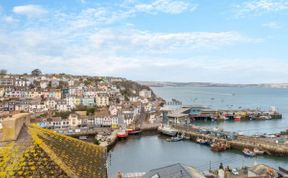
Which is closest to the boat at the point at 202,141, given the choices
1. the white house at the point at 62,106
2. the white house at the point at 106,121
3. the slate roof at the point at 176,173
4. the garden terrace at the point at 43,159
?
the white house at the point at 106,121

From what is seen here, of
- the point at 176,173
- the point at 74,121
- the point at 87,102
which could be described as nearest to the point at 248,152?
the point at 176,173

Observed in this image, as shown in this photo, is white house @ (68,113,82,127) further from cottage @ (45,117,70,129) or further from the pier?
the pier

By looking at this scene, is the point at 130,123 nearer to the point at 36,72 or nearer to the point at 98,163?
the point at 98,163

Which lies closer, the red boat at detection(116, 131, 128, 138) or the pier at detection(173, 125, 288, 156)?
the pier at detection(173, 125, 288, 156)

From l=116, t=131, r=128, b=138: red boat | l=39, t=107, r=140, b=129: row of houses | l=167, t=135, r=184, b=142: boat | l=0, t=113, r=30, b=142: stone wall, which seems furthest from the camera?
l=39, t=107, r=140, b=129: row of houses

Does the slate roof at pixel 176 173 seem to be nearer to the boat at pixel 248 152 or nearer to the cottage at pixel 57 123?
the boat at pixel 248 152

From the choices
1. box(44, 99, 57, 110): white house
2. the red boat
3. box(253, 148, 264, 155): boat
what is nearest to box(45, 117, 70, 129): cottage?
the red boat

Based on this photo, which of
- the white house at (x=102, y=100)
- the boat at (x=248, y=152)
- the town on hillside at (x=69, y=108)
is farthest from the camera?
the white house at (x=102, y=100)

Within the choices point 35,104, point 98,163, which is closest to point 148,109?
point 35,104

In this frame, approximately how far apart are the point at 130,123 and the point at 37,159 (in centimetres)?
4588

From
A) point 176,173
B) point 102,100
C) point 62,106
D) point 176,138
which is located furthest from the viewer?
point 102,100

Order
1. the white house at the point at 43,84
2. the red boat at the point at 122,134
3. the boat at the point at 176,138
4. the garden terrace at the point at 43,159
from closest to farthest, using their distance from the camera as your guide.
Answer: the garden terrace at the point at 43,159 → the boat at the point at 176,138 → the red boat at the point at 122,134 → the white house at the point at 43,84

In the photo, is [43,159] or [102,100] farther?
[102,100]

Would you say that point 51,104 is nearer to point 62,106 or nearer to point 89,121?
point 62,106
